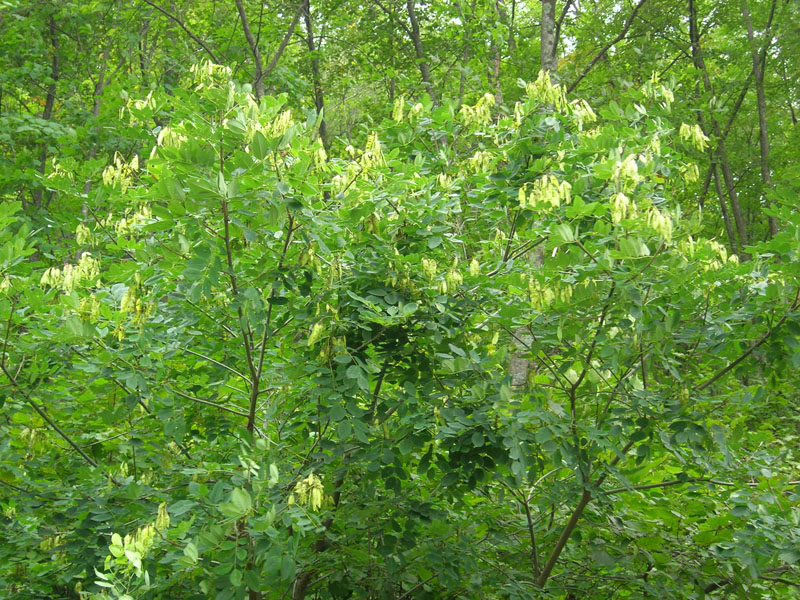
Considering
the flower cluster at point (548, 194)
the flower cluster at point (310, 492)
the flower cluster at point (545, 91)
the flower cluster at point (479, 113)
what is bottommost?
the flower cluster at point (310, 492)

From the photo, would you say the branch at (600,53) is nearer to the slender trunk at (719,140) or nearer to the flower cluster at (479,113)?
the slender trunk at (719,140)

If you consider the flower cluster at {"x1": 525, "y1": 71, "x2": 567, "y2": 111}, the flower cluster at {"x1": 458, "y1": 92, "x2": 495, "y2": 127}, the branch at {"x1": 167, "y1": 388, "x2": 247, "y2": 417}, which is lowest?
the branch at {"x1": 167, "y1": 388, "x2": 247, "y2": 417}

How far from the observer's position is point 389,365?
11.9 ft

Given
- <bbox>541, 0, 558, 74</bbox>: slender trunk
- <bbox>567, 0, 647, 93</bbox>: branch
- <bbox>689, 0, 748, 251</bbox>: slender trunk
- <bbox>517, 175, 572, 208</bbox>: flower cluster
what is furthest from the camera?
<bbox>689, 0, 748, 251</bbox>: slender trunk

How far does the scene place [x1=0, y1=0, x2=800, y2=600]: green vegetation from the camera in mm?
3014

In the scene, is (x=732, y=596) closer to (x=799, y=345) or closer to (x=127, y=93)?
(x=799, y=345)

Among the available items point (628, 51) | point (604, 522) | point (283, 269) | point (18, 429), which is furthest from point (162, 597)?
point (628, 51)

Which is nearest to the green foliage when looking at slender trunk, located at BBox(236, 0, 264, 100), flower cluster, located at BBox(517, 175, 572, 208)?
flower cluster, located at BBox(517, 175, 572, 208)

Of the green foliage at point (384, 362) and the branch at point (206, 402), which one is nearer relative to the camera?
the green foliage at point (384, 362)

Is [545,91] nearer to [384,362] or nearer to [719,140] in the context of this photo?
[384,362]

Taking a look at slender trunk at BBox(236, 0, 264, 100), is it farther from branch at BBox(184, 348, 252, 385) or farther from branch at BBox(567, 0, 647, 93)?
branch at BBox(184, 348, 252, 385)

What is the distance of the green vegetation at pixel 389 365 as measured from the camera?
3014 millimetres

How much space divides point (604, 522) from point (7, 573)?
3.54 m

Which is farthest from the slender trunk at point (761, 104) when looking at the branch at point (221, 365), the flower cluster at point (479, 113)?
the branch at point (221, 365)
